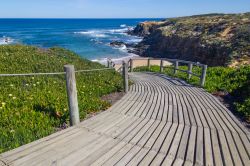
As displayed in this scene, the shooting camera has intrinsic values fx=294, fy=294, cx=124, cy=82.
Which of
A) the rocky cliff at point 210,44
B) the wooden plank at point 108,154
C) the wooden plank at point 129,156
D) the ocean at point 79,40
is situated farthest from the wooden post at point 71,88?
the ocean at point 79,40

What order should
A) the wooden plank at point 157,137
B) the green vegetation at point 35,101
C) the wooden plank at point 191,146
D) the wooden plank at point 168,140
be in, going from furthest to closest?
the green vegetation at point 35,101
the wooden plank at point 157,137
the wooden plank at point 168,140
the wooden plank at point 191,146

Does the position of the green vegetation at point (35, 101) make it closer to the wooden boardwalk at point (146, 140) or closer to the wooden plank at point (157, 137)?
the wooden boardwalk at point (146, 140)

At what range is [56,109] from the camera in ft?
23.8

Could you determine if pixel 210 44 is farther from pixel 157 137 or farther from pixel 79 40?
pixel 79 40

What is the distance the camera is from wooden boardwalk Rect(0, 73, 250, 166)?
4906 millimetres

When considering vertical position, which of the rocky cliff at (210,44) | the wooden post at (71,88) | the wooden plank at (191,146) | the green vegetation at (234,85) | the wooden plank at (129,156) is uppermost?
the wooden post at (71,88)

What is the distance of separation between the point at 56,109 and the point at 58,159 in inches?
103

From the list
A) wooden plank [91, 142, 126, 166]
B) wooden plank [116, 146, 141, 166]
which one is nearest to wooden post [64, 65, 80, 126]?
wooden plank [91, 142, 126, 166]

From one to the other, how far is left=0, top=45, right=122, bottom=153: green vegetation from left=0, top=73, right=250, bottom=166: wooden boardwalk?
1.59 ft

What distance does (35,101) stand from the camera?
7.66m

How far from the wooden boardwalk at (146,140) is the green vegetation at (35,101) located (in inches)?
19.0

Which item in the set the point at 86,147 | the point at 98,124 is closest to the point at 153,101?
the point at 98,124

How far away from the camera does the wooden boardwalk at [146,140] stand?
4.91 metres

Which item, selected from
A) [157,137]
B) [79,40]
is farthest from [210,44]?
[79,40]
